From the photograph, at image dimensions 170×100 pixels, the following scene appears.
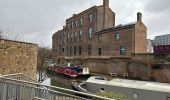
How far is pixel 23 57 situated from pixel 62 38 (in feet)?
132

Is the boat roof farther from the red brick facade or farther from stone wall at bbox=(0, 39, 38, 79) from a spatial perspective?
the red brick facade

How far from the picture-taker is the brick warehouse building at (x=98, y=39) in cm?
3312

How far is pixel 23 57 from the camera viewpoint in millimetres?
14711

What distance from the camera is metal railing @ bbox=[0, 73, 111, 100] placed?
22.5ft

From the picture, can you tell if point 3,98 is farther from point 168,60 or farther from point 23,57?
point 168,60

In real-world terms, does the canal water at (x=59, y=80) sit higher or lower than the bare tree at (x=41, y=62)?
lower

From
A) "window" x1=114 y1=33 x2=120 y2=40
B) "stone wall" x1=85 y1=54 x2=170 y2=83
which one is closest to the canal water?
"stone wall" x1=85 y1=54 x2=170 y2=83

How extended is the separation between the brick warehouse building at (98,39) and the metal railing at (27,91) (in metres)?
23.0

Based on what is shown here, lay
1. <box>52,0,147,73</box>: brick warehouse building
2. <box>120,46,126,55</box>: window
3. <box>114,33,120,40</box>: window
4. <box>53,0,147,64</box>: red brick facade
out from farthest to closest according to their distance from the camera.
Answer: <box>114,33,120,40</box>: window → <box>120,46,126,55</box>: window → <box>53,0,147,64</box>: red brick facade → <box>52,0,147,73</box>: brick warehouse building

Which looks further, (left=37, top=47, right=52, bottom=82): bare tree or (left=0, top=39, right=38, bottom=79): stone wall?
(left=37, top=47, right=52, bottom=82): bare tree

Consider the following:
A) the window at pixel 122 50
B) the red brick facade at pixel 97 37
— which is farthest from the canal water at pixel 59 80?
the window at pixel 122 50

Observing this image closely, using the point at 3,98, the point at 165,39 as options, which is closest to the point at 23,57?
the point at 3,98

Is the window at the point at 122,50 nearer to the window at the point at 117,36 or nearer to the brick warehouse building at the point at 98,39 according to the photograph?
the brick warehouse building at the point at 98,39

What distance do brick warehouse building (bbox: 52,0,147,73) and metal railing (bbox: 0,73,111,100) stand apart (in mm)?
22975
